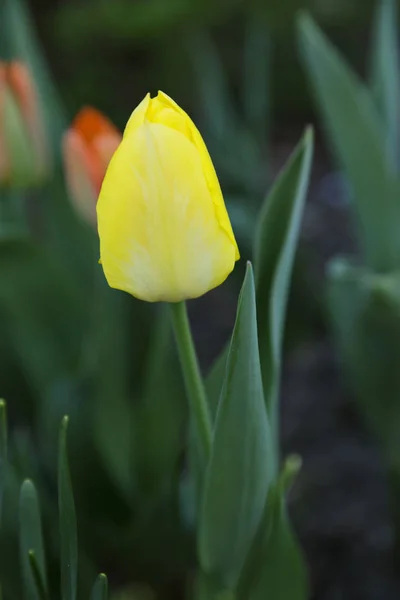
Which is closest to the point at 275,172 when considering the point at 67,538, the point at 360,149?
the point at 360,149

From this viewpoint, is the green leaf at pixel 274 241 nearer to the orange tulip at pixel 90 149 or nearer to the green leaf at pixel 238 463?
the green leaf at pixel 238 463

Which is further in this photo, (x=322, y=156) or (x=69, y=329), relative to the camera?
(x=322, y=156)

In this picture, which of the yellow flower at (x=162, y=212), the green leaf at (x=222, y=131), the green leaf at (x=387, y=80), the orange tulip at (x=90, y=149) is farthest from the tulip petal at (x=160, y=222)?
the green leaf at (x=222, y=131)

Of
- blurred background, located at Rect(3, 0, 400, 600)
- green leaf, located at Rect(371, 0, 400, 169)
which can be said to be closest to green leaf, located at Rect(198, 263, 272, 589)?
blurred background, located at Rect(3, 0, 400, 600)

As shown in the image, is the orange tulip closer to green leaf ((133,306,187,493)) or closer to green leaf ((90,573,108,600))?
green leaf ((133,306,187,493))

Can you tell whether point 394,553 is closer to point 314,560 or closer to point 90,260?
point 314,560

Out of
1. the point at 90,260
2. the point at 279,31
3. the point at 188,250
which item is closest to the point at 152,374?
the point at 90,260
